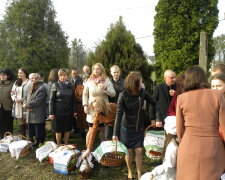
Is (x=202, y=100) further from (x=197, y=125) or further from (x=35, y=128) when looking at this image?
(x=35, y=128)

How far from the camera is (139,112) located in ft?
10.6

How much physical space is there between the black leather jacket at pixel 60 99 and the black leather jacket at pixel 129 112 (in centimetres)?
172

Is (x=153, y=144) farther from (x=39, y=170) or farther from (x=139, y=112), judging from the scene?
(x=39, y=170)

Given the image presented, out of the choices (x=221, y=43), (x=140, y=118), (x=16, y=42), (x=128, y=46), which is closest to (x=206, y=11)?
(x=128, y=46)

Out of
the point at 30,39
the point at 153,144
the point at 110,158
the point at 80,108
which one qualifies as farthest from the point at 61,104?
the point at 30,39

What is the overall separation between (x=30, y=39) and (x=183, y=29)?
46.7ft

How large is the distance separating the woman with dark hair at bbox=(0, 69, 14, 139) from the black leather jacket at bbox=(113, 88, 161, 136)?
136 inches

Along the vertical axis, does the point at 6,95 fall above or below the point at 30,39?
below

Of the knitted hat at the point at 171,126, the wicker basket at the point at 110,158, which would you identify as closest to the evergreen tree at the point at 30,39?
the wicker basket at the point at 110,158

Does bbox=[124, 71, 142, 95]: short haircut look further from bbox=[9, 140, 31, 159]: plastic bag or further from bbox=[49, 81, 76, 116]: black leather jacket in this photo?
bbox=[9, 140, 31, 159]: plastic bag

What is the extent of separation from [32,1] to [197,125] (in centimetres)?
2014

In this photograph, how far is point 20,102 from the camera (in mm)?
5156

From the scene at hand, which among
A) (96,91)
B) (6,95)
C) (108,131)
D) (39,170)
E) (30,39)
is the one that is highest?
(30,39)

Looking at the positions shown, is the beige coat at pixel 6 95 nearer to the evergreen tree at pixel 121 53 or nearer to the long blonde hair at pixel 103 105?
the evergreen tree at pixel 121 53
